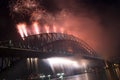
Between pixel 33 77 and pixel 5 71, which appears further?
pixel 33 77

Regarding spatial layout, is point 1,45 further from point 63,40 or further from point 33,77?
point 63,40

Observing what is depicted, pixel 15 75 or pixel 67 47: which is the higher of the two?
pixel 67 47

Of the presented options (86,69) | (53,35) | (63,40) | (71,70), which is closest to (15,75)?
(53,35)

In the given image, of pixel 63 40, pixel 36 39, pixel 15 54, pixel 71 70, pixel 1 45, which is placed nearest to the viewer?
pixel 1 45

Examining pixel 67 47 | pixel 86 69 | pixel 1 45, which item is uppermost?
pixel 67 47

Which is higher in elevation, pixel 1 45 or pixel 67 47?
pixel 67 47

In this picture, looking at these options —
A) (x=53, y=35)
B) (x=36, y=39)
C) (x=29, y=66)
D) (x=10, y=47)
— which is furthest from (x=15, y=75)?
(x=53, y=35)

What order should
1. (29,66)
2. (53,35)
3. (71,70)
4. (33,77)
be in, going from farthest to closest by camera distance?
(71,70) < (53,35) < (33,77) < (29,66)

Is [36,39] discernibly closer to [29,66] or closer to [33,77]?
[33,77]

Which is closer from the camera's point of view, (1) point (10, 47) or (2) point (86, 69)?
(1) point (10, 47)
